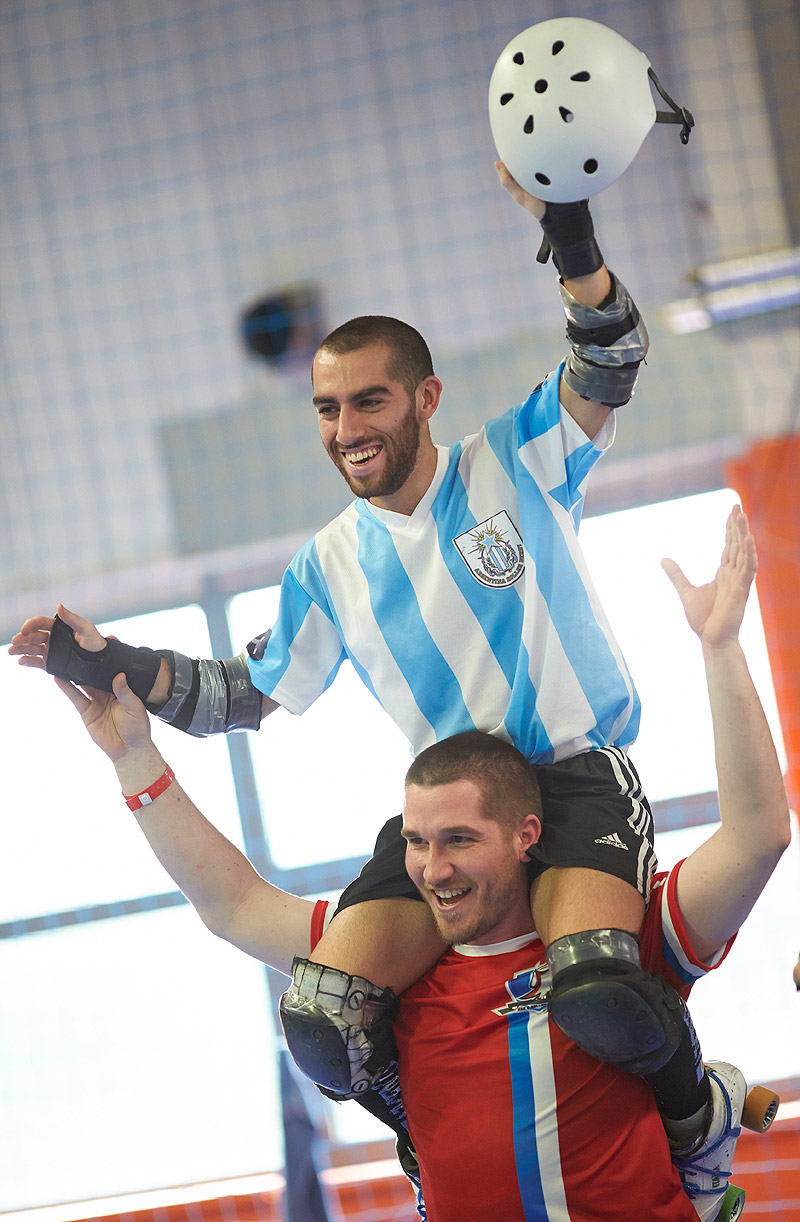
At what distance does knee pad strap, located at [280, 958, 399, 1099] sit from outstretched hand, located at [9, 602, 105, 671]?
2.42 feet

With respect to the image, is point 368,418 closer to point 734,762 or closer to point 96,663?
point 96,663

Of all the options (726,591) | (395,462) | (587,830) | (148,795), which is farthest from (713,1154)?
(395,462)

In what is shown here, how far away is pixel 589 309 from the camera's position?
180 cm

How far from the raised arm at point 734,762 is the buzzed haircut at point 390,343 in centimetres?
59

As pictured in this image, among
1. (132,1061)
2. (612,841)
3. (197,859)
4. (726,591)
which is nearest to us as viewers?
(726,591)

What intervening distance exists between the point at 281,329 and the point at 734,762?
137 inches

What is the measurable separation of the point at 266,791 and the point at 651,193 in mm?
2867

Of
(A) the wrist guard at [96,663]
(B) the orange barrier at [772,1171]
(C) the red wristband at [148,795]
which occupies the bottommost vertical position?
(B) the orange barrier at [772,1171]

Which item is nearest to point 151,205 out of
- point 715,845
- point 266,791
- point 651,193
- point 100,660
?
point 651,193

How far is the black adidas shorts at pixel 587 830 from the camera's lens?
6.05ft

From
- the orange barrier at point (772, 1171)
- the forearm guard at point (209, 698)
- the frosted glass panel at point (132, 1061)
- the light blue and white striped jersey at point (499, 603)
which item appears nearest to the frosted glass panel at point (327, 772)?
the frosted glass panel at point (132, 1061)

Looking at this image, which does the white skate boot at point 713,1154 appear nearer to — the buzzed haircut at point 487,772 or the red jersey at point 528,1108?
the red jersey at point 528,1108

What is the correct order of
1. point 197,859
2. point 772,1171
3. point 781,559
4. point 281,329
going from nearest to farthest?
point 197,859, point 772,1171, point 781,559, point 281,329

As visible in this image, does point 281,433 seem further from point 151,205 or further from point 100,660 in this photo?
point 100,660
